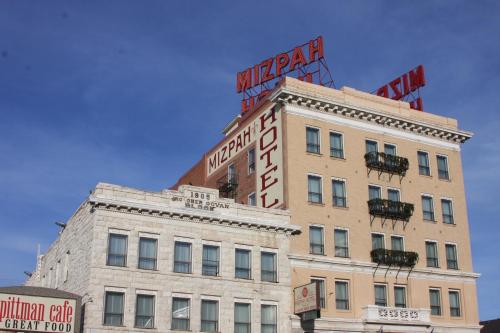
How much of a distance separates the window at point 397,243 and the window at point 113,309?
23.6 metres

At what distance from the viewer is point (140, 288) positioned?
154ft

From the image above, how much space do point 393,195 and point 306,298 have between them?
14.5m

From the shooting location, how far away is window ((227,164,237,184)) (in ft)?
211

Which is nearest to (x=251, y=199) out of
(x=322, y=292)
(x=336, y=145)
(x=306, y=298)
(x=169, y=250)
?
(x=336, y=145)

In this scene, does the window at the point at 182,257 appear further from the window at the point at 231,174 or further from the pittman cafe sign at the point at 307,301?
the window at the point at 231,174

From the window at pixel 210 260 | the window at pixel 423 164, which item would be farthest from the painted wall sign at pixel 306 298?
the window at pixel 423 164

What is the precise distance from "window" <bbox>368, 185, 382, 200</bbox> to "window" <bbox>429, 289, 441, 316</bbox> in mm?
9025

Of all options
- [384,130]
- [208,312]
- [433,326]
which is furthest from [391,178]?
[208,312]

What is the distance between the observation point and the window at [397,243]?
5797 centimetres

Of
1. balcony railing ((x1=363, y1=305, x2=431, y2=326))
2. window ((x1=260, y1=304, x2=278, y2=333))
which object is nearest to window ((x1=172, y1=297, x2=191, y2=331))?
window ((x1=260, y1=304, x2=278, y2=333))

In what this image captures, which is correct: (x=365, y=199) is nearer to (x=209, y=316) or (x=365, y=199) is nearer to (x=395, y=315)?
(x=395, y=315)

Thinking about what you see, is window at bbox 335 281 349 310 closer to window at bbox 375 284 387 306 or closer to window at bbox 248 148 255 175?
window at bbox 375 284 387 306

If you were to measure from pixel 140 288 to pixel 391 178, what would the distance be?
2446cm

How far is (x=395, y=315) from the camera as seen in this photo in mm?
54469
